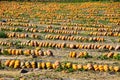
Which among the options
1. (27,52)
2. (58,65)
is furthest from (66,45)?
(58,65)

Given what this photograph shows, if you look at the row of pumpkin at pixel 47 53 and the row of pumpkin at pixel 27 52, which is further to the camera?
the row of pumpkin at pixel 27 52

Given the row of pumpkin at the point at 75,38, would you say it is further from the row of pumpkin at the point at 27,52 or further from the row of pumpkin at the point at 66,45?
the row of pumpkin at the point at 27,52

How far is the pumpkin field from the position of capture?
A: 307 inches

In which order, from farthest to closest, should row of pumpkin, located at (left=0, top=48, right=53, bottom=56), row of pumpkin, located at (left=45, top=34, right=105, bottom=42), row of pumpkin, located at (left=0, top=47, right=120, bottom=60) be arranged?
row of pumpkin, located at (left=45, top=34, right=105, bottom=42), row of pumpkin, located at (left=0, top=48, right=53, bottom=56), row of pumpkin, located at (left=0, top=47, right=120, bottom=60)

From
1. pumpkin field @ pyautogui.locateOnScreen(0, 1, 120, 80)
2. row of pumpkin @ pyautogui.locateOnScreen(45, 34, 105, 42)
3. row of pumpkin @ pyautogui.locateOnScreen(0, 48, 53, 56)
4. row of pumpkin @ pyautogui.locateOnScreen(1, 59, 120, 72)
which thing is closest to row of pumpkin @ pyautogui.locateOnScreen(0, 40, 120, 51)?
pumpkin field @ pyautogui.locateOnScreen(0, 1, 120, 80)

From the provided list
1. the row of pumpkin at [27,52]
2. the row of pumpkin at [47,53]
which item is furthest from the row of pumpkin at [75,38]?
the row of pumpkin at [27,52]

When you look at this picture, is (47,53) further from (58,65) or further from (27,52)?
(58,65)

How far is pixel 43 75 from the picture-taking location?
25.0 feet

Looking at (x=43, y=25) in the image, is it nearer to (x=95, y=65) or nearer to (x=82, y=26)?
(x=82, y=26)

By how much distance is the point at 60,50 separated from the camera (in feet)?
32.7

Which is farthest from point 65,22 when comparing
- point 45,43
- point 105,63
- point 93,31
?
point 105,63

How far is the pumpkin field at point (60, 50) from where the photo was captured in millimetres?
7805

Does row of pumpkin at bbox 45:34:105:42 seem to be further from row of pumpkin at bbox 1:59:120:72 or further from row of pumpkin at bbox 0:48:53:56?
row of pumpkin at bbox 1:59:120:72

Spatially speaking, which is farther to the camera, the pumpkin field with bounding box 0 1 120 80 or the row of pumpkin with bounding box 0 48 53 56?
the row of pumpkin with bounding box 0 48 53 56
